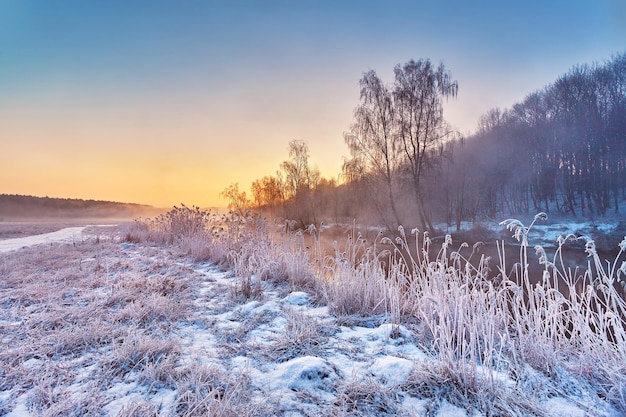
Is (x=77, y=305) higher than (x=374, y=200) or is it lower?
lower

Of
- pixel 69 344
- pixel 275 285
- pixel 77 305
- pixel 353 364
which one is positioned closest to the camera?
pixel 353 364

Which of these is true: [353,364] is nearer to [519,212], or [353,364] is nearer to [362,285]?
[362,285]

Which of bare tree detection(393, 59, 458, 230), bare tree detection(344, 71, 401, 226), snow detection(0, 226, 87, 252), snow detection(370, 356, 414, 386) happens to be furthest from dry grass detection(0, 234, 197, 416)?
bare tree detection(393, 59, 458, 230)

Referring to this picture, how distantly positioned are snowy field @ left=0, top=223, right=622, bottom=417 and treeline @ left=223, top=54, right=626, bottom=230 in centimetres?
864

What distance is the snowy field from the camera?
1612 mm

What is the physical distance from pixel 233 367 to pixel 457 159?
98.9 ft

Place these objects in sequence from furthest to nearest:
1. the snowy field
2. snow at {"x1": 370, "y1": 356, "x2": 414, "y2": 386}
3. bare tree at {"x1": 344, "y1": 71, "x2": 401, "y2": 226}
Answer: bare tree at {"x1": 344, "y1": 71, "x2": 401, "y2": 226} < snow at {"x1": 370, "y1": 356, "x2": 414, "y2": 386} < the snowy field

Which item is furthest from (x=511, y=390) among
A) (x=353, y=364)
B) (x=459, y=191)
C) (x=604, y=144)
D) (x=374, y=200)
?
(x=604, y=144)

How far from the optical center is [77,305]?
3434 millimetres

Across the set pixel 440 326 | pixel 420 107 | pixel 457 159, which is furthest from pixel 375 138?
pixel 440 326

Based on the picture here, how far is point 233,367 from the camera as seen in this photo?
81.5 inches

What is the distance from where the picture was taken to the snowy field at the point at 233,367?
1612 mm

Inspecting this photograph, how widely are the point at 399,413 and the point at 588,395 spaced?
4.26 ft

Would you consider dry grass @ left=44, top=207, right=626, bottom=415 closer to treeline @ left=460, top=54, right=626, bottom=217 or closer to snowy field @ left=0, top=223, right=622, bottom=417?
snowy field @ left=0, top=223, right=622, bottom=417
